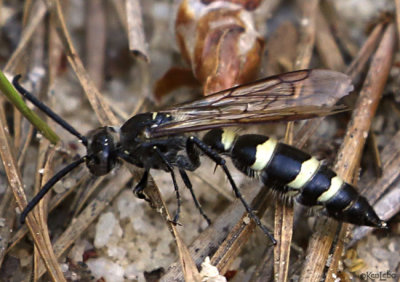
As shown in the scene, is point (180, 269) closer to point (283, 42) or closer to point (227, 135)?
point (227, 135)

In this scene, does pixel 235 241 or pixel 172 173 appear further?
pixel 172 173

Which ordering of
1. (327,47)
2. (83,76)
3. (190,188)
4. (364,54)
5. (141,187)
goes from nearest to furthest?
(141,187) < (190,188) < (83,76) < (364,54) < (327,47)

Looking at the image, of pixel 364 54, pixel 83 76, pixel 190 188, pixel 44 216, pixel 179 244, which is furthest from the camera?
pixel 364 54

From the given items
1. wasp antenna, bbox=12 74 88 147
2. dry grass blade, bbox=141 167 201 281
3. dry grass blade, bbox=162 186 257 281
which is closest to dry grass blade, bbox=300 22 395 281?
dry grass blade, bbox=162 186 257 281

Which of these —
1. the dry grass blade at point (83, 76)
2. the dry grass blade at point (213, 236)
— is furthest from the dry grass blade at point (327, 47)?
the dry grass blade at point (83, 76)

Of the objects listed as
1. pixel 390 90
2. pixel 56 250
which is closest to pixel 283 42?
pixel 390 90

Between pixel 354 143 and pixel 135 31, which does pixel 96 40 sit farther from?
pixel 354 143

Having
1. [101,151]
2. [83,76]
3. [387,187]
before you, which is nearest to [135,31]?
[83,76]

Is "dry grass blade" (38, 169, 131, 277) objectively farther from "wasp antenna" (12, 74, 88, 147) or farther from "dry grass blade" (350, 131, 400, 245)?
"dry grass blade" (350, 131, 400, 245)
